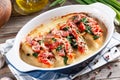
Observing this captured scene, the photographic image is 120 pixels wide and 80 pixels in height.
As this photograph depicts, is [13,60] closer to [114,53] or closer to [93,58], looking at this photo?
[93,58]

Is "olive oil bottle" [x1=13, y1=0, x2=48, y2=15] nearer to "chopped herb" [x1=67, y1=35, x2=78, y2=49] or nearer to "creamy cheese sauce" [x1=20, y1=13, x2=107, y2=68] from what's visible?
"creamy cheese sauce" [x1=20, y1=13, x2=107, y2=68]

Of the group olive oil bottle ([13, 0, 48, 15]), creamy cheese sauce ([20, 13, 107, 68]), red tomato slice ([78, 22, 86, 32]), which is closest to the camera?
creamy cheese sauce ([20, 13, 107, 68])

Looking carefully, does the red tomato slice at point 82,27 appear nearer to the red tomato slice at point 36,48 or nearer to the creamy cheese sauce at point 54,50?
the creamy cheese sauce at point 54,50

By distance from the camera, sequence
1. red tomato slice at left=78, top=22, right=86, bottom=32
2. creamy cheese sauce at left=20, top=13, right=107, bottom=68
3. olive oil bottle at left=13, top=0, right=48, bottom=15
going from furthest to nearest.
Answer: olive oil bottle at left=13, top=0, right=48, bottom=15, red tomato slice at left=78, top=22, right=86, bottom=32, creamy cheese sauce at left=20, top=13, right=107, bottom=68

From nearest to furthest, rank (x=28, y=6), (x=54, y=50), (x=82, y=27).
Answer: (x=54, y=50)
(x=82, y=27)
(x=28, y=6)

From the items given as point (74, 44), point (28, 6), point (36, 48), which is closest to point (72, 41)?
point (74, 44)

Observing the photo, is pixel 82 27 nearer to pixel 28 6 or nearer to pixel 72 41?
pixel 72 41

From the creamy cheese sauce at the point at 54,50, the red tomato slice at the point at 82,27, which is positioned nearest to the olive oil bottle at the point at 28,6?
the creamy cheese sauce at the point at 54,50

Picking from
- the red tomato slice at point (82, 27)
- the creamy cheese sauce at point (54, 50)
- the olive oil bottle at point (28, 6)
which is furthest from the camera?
the olive oil bottle at point (28, 6)

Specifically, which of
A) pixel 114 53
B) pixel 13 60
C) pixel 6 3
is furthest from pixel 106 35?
pixel 6 3

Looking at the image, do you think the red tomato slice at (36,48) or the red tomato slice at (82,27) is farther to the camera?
the red tomato slice at (82,27)

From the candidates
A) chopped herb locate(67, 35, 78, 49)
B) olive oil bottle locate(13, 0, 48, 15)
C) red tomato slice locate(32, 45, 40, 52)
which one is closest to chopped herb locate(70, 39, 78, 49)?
chopped herb locate(67, 35, 78, 49)
